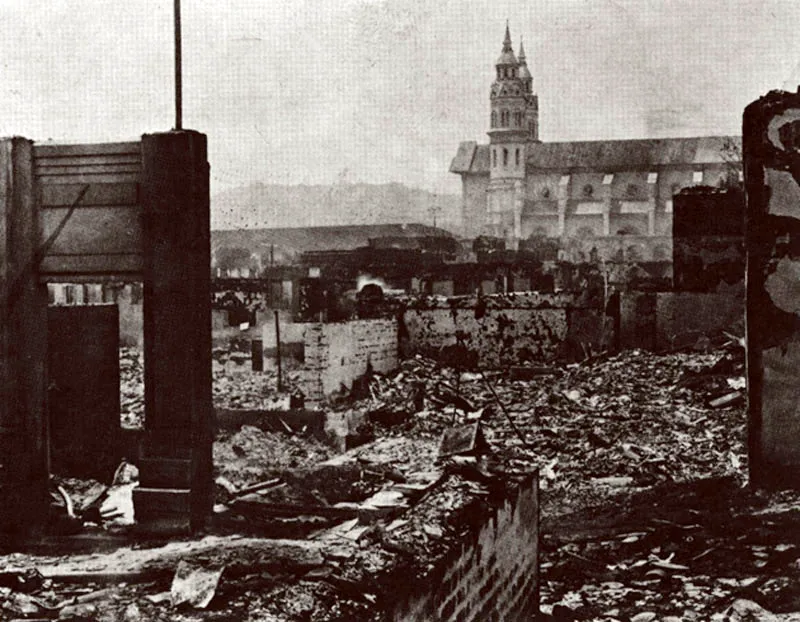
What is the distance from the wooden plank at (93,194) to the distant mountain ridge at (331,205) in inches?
4586

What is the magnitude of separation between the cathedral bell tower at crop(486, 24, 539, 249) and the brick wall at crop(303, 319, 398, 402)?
7275 centimetres

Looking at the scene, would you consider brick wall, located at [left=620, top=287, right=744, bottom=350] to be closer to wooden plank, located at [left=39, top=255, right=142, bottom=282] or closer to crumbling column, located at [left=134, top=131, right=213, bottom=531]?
crumbling column, located at [left=134, top=131, right=213, bottom=531]

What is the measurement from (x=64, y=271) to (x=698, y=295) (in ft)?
44.9

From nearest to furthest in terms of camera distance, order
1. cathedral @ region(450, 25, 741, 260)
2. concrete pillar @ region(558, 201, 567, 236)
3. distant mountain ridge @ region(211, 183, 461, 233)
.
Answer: cathedral @ region(450, 25, 741, 260), concrete pillar @ region(558, 201, 567, 236), distant mountain ridge @ region(211, 183, 461, 233)

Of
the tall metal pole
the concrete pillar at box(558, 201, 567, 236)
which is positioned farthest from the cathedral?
the tall metal pole

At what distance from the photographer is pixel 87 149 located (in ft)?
26.5

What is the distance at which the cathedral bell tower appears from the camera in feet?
303

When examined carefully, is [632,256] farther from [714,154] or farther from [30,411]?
[30,411]

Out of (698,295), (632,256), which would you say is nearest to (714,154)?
(632,256)

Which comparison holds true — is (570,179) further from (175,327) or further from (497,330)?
(175,327)

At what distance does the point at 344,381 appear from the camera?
16.4 m

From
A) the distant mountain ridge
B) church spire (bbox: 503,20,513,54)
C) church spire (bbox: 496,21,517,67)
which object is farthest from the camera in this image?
the distant mountain ridge

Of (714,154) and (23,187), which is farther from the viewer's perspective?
(714,154)

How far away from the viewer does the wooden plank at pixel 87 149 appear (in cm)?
802
